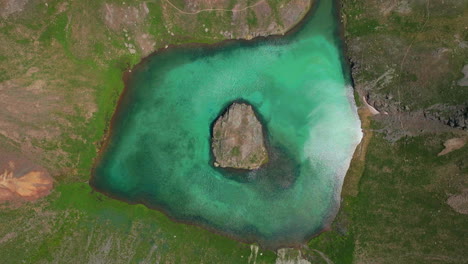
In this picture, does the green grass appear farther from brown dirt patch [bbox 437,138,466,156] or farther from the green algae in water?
the green algae in water

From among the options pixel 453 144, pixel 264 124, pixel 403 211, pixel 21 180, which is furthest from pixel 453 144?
pixel 21 180

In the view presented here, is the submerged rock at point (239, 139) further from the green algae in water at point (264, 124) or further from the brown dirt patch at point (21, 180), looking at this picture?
the brown dirt patch at point (21, 180)

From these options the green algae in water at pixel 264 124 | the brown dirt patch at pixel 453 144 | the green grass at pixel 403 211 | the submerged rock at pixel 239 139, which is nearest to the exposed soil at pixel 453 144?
the brown dirt patch at pixel 453 144

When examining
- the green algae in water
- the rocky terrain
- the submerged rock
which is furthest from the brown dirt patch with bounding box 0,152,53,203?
the submerged rock

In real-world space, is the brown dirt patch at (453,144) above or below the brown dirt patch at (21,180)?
above

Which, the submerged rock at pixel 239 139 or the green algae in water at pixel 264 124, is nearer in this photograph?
the submerged rock at pixel 239 139

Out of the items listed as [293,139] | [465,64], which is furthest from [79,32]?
[465,64]

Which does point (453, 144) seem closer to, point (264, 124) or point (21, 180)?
point (264, 124)
